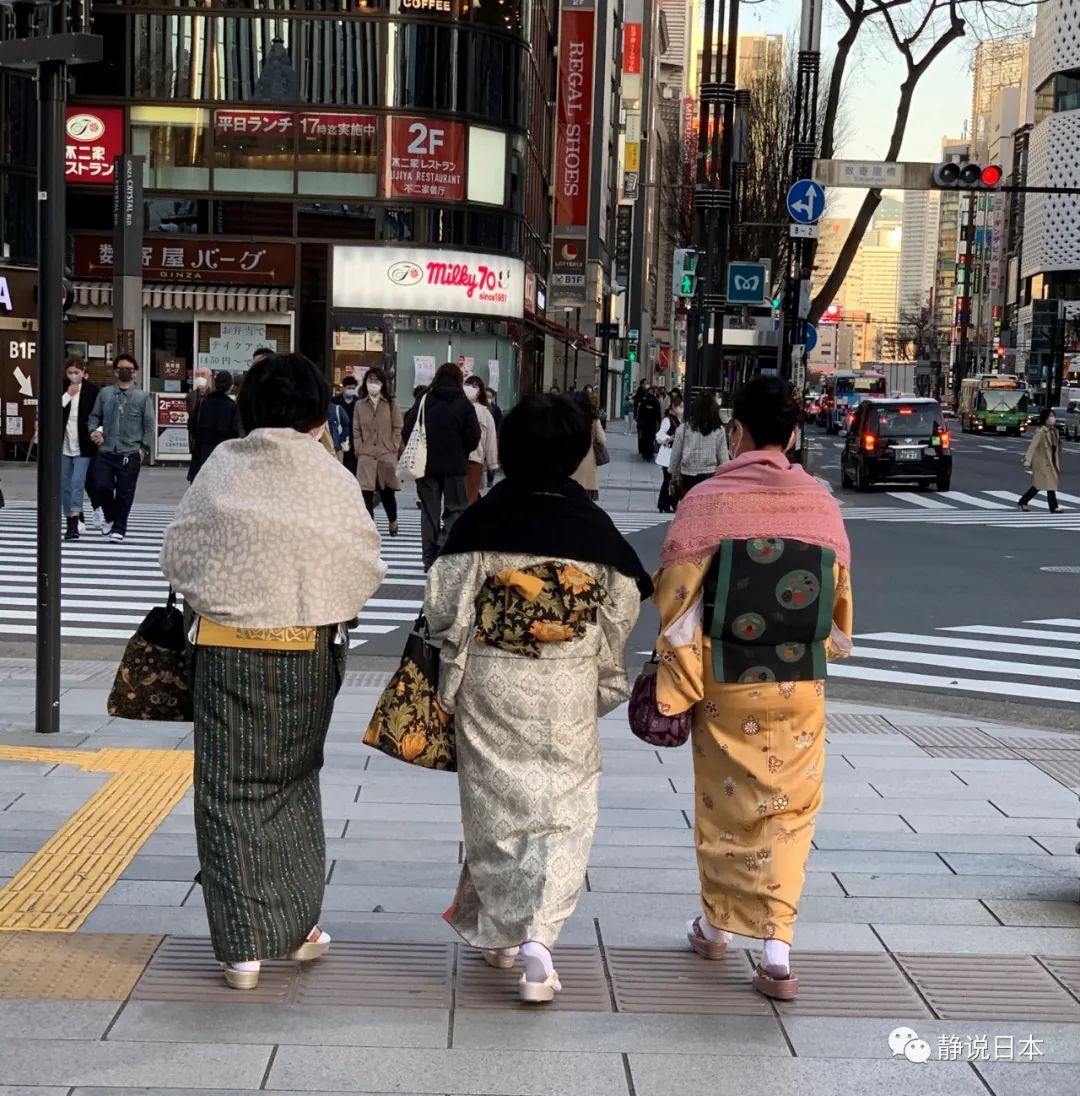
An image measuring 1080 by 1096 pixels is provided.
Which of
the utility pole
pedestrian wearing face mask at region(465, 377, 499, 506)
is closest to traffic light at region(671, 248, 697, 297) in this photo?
pedestrian wearing face mask at region(465, 377, 499, 506)

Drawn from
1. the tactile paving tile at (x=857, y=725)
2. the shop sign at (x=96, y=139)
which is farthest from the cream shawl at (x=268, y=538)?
the shop sign at (x=96, y=139)

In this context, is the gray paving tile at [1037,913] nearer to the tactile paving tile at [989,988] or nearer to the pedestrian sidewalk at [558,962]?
the pedestrian sidewalk at [558,962]

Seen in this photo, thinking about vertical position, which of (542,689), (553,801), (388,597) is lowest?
(388,597)

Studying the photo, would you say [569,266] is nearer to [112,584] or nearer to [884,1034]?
[112,584]

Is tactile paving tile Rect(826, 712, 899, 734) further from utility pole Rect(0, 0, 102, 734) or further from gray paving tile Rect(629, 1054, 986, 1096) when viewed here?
gray paving tile Rect(629, 1054, 986, 1096)

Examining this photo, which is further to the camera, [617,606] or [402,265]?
[402,265]

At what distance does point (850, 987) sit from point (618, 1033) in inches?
31.3

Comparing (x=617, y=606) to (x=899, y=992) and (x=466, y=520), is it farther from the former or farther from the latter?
(x=899, y=992)

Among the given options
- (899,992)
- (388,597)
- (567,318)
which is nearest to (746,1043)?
(899,992)

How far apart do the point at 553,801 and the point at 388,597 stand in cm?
979

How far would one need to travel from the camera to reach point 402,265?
1336 inches

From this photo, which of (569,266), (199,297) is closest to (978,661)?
(199,297)

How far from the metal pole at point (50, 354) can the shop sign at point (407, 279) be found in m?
26.0

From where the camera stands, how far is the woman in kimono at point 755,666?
4.81 meters
